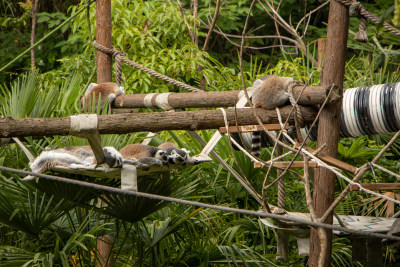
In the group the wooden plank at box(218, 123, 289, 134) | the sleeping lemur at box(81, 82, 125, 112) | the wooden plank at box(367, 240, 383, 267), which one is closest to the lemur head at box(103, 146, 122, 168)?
the wooden plank at box(218, 123, 289, 134)

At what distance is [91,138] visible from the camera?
9.12 feet

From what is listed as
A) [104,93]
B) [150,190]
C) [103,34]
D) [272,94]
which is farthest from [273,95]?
[103,34]

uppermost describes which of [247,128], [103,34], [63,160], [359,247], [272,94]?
[103,34]

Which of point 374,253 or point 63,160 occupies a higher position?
point 63,160

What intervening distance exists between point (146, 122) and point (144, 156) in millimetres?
215

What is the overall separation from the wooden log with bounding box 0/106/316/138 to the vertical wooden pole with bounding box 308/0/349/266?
154 millimetres

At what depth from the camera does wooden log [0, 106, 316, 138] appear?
270 centimetres

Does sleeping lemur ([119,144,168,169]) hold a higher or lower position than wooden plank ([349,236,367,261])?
higher

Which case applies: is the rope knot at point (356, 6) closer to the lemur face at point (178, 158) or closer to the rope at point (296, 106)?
the rope at point (296, 106)

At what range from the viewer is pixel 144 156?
10.00ft

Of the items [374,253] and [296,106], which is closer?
[296,106]

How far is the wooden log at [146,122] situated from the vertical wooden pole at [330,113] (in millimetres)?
154

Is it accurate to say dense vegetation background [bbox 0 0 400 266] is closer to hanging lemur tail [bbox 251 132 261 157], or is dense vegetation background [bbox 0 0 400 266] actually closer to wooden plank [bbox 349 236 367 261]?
hanging lemur tail [bbox 251 132 261 157]

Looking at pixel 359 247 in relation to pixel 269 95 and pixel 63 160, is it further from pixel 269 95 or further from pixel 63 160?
pixel 63 160
